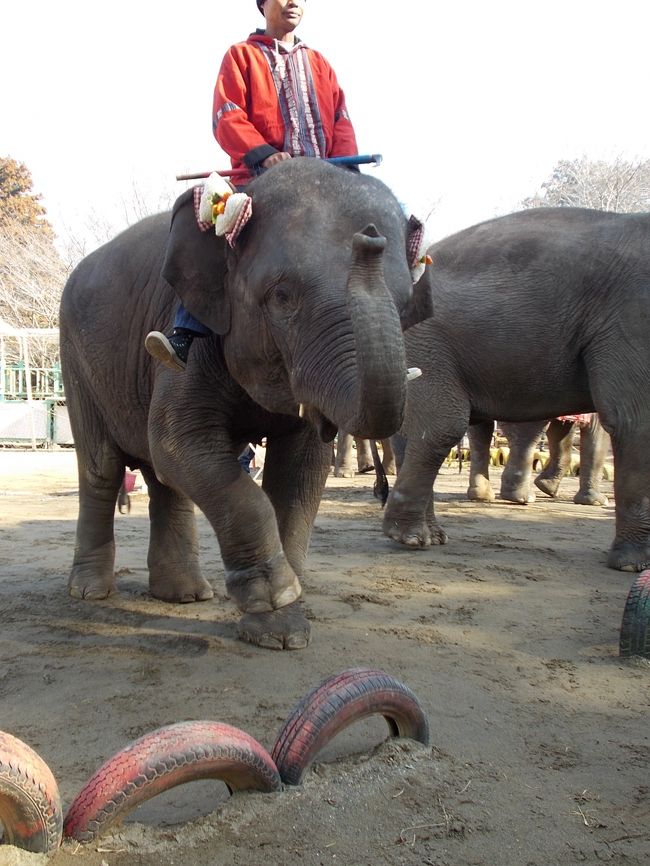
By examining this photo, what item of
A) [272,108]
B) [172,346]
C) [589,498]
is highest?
[272,108]

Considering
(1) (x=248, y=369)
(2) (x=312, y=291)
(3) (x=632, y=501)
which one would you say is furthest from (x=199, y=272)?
(3) (x=632, y=501)

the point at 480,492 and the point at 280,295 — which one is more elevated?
the point at 280,295

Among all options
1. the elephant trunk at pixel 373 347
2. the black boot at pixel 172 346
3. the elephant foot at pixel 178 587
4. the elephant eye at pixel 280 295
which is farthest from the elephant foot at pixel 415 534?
the elephant trunk at pixel 373 347

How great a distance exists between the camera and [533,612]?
4.84 meters

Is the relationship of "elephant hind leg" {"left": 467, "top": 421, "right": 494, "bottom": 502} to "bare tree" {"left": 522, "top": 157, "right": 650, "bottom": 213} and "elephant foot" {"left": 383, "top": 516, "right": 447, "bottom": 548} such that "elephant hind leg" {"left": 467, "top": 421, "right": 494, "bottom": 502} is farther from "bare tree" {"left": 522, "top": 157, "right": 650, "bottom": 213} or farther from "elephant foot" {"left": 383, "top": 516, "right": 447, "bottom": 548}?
"bare tree" {"left": 522, "top": 157, "right": 650, "bottom": 213}

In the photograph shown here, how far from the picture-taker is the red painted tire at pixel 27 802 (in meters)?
1.90

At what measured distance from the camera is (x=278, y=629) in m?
3.92

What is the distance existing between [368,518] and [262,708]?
19.3 ft

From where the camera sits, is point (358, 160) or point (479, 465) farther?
point (479, 465)

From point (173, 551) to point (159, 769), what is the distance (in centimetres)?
296

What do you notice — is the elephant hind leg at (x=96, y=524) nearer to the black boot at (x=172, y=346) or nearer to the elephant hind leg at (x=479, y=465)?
the black boot at (x=172, y=346)

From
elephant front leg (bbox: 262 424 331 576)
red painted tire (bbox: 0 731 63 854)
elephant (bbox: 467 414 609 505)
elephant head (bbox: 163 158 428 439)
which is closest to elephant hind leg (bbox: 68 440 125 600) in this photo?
elephant front leg (bbox: 262 424 331 576)

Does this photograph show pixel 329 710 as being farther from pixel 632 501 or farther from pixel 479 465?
pixel 479 465

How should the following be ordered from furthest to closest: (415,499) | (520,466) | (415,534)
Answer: (520,466), (415,499), (415,534)
